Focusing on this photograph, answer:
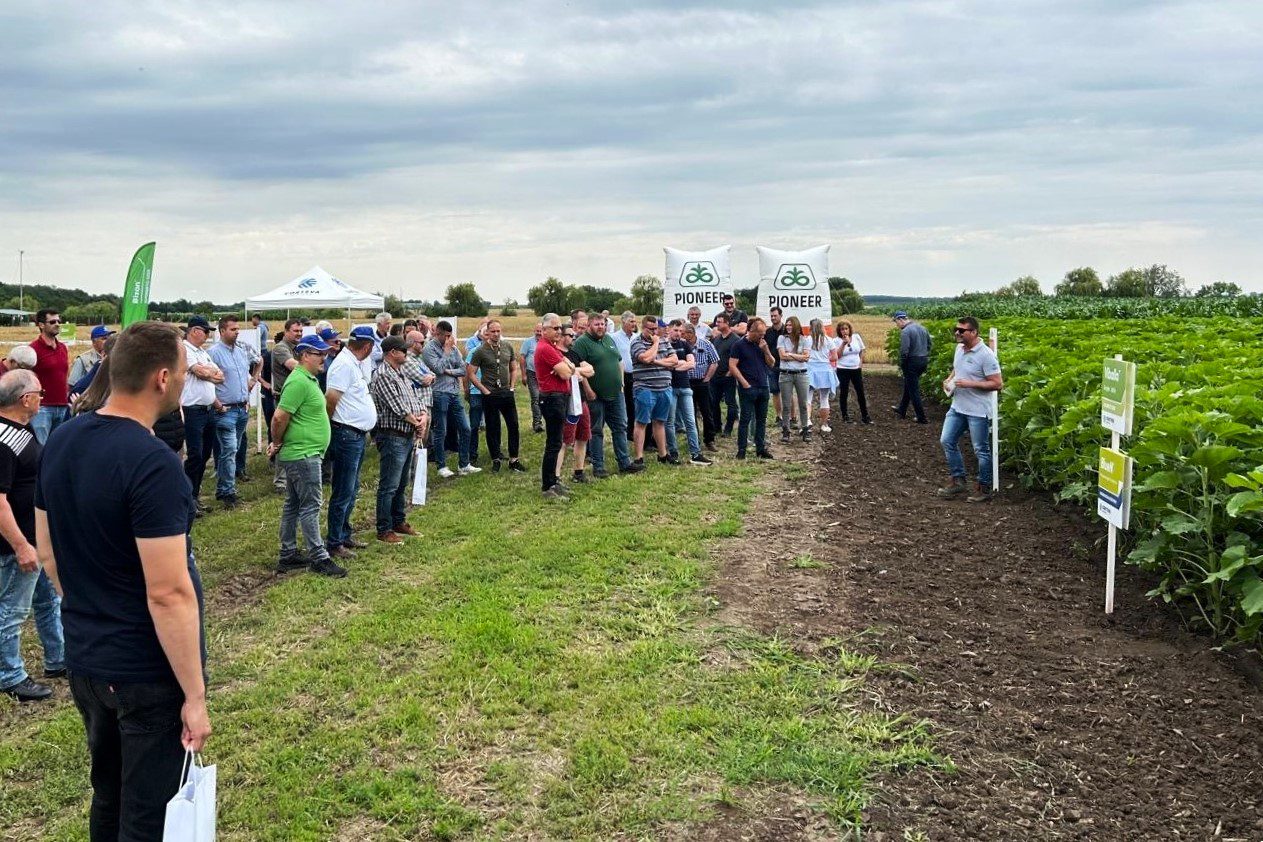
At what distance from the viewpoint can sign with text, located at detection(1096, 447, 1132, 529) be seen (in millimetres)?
6469

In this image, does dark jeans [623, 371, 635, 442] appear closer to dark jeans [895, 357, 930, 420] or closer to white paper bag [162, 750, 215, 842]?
dark jeans [895, 357, 930, 420]

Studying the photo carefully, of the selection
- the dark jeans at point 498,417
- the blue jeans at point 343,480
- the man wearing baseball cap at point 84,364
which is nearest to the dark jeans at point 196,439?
the man wearing baseball cap at point 84,364

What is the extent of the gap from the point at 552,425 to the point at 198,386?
12.3 ft

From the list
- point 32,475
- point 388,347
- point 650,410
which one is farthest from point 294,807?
point 650,410

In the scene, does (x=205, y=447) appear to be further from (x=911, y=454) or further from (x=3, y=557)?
(x=911, y=454)

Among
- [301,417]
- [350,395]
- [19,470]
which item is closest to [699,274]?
[350,395]

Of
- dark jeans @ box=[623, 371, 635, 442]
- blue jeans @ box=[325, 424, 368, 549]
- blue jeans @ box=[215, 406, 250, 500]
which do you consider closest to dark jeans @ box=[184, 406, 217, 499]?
blue jeans @ box=[215, 406, 250, 500]

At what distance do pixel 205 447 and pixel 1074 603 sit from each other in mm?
8807

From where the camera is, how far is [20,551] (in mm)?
5301

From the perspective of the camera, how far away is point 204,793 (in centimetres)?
294

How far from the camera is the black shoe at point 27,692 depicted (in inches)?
223

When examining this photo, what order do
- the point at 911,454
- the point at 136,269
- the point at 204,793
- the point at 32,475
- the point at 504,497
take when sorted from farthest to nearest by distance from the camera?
the point at 911,454 < the point at 504,497 < the point at 136,269 < the point at 32,475 < the point at 204,793

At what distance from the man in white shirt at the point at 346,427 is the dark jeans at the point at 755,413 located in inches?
234

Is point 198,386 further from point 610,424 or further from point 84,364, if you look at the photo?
point 610,424
